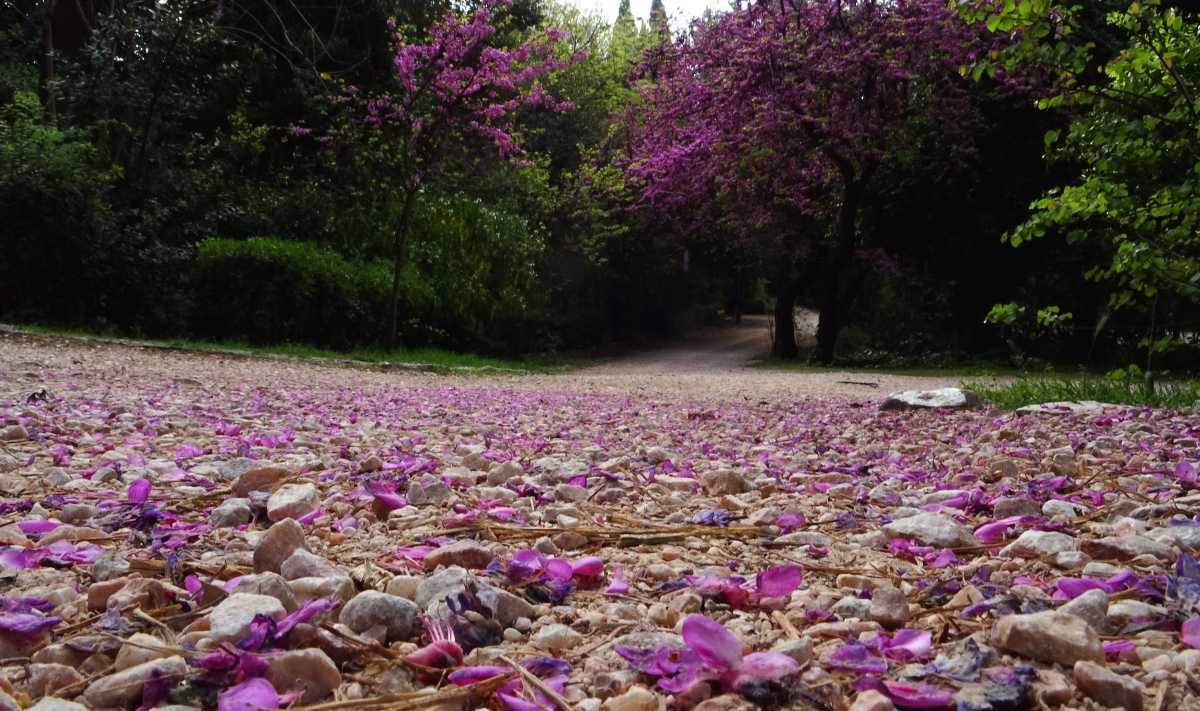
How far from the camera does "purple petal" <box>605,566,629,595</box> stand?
1.38m

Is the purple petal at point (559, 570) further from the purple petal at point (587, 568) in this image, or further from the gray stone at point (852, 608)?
the gray stone at point (852, 608)

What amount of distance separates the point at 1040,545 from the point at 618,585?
0.90m

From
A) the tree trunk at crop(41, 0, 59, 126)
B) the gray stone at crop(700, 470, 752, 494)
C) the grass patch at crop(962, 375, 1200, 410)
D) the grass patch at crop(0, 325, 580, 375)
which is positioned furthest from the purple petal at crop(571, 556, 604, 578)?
the tree trunk at crop(41, 0, 59, 126)

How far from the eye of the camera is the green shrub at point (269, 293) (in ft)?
32.2

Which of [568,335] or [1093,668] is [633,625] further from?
[568,335]

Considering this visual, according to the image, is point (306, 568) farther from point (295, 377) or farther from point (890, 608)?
point (295, 377)

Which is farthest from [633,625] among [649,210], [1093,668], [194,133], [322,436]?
[649,210]

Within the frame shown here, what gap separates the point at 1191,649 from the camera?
1.04 meters

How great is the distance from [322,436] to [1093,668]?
308 centimetres

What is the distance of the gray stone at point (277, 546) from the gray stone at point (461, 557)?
0.26 meters

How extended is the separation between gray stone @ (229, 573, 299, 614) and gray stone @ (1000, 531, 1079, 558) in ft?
4.58

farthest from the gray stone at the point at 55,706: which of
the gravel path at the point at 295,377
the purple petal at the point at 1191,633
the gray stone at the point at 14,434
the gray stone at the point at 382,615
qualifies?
the gravel path at the point at 295,377

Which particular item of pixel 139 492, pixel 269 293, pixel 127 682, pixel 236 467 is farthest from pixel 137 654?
pixel 269 293

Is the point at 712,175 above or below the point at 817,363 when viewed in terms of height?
above
